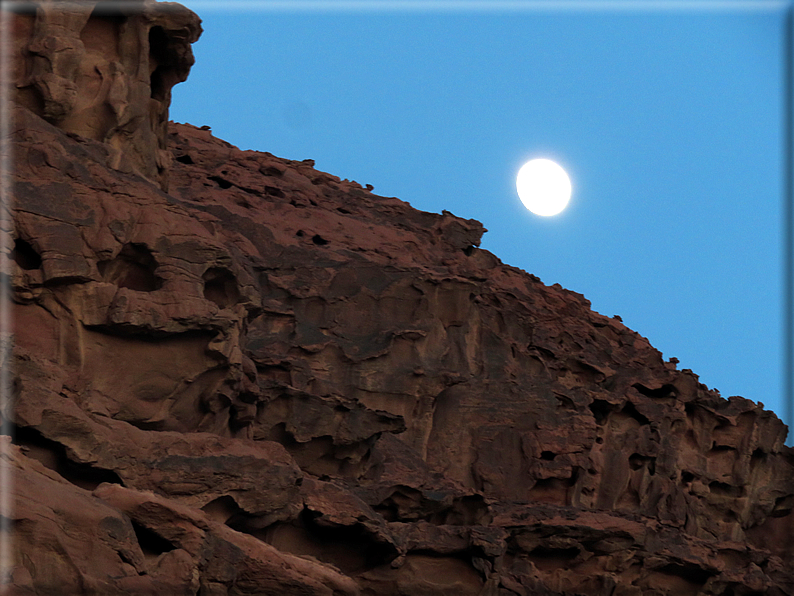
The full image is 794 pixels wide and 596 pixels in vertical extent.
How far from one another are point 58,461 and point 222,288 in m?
4.84

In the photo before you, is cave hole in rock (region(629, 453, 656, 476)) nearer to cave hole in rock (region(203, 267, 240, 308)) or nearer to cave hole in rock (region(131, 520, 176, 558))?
cave hole in rock (region(203, 267, 240, 308))

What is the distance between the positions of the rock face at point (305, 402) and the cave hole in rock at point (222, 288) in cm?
4

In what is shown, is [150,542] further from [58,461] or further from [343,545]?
[343,545]

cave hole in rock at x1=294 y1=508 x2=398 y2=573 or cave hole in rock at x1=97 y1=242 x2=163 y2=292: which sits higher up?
cave hole in rock at x1=97 y1=242 x2=163 y2=292

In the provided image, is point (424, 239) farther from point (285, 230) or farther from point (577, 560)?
point (577, 560)

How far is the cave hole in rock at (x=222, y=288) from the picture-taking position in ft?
61.7

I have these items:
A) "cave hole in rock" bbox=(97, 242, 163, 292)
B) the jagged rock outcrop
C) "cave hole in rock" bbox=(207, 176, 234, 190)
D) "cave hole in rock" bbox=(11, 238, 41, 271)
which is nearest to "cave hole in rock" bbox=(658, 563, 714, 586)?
"cave hole in rock" bbox=(207, 176, 234, 190)

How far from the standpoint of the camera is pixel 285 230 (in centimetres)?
3375

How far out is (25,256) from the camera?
1692 cm

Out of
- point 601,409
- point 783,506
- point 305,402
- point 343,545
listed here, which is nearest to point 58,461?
point 343,545

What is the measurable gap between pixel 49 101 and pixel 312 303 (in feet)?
47.4

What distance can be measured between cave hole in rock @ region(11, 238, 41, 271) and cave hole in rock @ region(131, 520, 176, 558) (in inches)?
204

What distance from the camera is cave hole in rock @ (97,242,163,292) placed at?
58.1 ft

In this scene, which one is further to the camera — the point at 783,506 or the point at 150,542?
the point at 783,506
